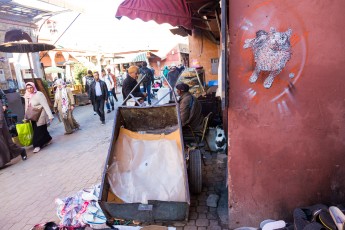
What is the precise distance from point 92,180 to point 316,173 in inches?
143

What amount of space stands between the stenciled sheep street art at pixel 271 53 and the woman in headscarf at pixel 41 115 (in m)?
5.43

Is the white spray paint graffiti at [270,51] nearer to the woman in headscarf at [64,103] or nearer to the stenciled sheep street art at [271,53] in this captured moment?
the stenciled sheep street art at [271,53]

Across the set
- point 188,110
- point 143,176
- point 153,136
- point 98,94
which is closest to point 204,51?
point 98,94

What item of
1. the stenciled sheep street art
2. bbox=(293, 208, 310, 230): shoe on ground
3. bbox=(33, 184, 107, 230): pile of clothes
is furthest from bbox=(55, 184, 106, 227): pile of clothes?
the stenciled sheep street art

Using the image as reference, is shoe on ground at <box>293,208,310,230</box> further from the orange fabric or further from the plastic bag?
the plastic bag

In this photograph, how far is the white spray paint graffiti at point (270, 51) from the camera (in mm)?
2492

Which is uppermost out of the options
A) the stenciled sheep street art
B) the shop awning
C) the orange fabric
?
the shop awning

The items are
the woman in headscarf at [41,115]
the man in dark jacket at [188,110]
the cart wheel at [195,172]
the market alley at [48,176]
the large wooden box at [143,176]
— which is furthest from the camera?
the woman in headscarf at [41,115]

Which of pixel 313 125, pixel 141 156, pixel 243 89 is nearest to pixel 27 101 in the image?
pixel 141 156

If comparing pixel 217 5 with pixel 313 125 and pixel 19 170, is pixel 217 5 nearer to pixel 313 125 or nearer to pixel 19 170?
pixel 313 125

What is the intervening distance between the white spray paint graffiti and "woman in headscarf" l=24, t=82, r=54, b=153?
18.1ft

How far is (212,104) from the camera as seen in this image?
6719 mm

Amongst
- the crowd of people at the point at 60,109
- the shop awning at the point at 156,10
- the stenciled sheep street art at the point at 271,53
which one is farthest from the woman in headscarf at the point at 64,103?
the stenciled sheep street art at the point at 271,53

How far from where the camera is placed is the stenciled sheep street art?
245 cm
